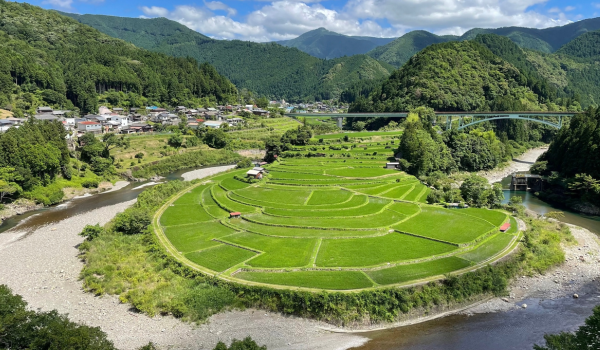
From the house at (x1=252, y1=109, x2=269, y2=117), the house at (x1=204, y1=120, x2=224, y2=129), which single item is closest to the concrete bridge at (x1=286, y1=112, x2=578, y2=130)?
the house at (x1=252, y1=109, x2=269, y2=117)

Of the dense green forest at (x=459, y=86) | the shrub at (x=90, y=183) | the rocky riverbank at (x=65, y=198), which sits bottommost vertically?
the rocky riverbank at (x=65, y=198)

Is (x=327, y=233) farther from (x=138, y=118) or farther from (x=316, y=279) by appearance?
(x=138, y=118)

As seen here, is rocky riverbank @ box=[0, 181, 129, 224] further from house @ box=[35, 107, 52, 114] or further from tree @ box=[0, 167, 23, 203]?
house @ box=[35, 107, 52, 114]

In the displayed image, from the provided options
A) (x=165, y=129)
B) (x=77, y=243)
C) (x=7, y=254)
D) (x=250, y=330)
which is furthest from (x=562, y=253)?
(x=165, y=129)

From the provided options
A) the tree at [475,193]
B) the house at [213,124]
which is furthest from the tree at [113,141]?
the tree at [475,193]

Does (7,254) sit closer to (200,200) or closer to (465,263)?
(200,200)

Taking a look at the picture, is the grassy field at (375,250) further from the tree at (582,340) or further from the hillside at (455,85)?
the hillside at (455,85)
